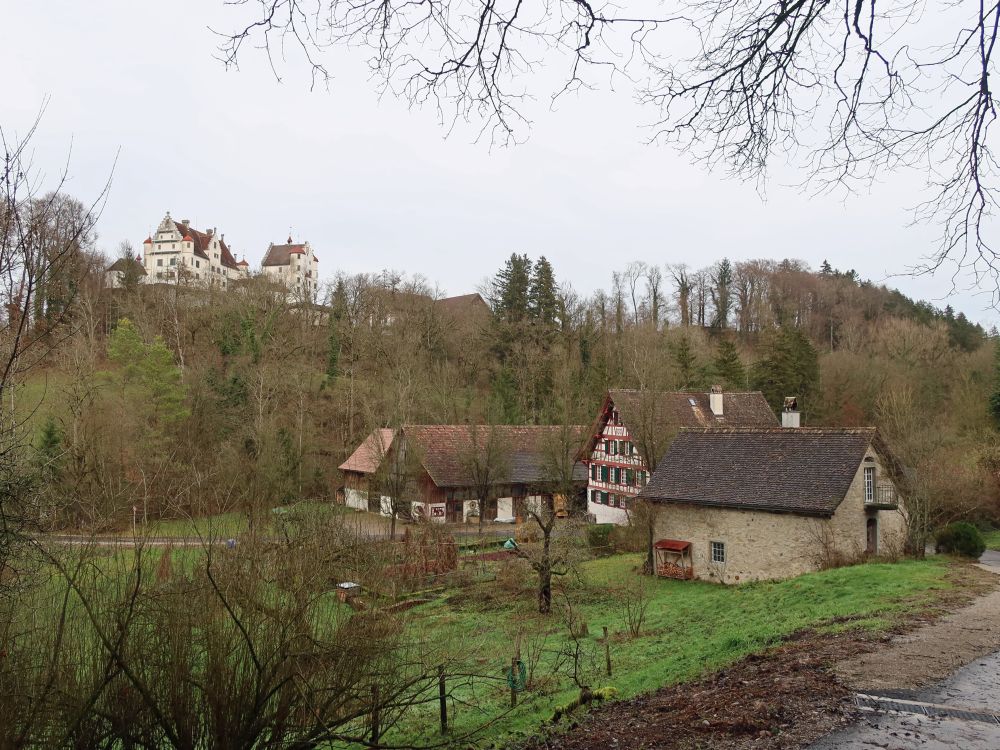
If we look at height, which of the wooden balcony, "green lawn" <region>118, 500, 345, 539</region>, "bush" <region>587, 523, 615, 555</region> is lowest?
"bush" <region>587, 523, 615, 555</region>

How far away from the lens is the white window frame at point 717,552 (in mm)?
22359

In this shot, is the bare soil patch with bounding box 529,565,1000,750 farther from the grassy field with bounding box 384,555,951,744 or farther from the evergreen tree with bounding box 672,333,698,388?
the evergreen tree with bounding box 672,333,698,388

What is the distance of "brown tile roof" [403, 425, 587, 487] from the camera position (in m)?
36.6

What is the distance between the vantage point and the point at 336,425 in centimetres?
4450

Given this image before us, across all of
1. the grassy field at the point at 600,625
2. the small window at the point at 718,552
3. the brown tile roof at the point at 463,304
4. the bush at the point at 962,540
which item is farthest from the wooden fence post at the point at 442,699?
the brown tile roof at the point at 463,304

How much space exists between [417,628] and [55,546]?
387cm

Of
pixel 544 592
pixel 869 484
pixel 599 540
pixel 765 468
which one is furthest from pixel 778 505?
pixel 599 540

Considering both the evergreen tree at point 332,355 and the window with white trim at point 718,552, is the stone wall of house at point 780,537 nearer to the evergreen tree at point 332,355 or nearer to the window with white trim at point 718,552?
the window with white trim at point 718,552

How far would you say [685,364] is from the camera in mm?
47375

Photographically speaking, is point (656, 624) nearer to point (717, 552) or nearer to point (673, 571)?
point (717, 552)

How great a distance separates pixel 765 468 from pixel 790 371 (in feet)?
85.6

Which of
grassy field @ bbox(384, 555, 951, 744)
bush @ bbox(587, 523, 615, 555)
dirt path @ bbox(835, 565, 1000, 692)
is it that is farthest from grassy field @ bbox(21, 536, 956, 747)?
bush @ bbox(587, 523, 615, 555)

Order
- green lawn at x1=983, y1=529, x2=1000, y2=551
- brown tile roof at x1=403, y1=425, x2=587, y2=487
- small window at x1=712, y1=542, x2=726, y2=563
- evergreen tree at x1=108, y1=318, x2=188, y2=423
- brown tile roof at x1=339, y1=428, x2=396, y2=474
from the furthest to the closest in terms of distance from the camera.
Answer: brown tile roof at x1=339, y1=428, x2=396, y2=474 → brown tile roof at x1=403, y1=425, x2=587, y2=487 → evergreen tree at x1=108, y1=318, x2=188, y2=423 → green lawn at x1=983, y1=529, x2=1000, y2=551 → small window at x1=712, y1=542, x2=726, y2=563

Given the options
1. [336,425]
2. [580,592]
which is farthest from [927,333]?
[336,425]
